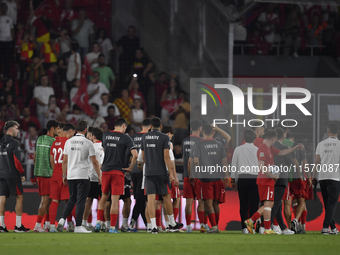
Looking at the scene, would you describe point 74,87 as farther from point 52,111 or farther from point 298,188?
point 298,188

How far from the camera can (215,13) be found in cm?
1385

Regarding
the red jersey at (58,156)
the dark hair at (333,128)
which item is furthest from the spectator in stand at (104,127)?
the dark hair at (333,128)

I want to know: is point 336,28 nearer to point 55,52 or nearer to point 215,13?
point 215,13

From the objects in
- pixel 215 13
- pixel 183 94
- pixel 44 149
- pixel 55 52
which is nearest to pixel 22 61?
pixel 55 52

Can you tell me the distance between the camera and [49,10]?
55.4 feet

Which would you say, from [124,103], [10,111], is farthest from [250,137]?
[10,111]

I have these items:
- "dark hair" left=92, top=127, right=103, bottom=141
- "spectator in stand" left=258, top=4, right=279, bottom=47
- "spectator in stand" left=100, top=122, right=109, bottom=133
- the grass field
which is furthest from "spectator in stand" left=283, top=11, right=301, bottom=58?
the grass field

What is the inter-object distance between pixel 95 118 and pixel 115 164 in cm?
572

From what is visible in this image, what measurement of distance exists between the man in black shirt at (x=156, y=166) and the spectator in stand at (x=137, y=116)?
18.4 feet

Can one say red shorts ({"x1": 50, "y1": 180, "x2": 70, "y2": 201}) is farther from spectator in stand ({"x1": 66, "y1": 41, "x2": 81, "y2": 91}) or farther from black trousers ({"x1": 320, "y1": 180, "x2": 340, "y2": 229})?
spectator in stand ({"x1": 66, "y1": 41, "x2": 81, "y2": 91})

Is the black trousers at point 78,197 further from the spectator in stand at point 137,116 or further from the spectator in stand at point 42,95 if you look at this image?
the spectator in stand at point 42,95

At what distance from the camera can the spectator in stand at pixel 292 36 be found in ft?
55.9

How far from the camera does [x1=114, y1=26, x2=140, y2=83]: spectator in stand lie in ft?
52.5

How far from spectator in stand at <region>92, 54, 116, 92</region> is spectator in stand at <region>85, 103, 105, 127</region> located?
104 cm
